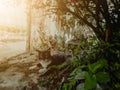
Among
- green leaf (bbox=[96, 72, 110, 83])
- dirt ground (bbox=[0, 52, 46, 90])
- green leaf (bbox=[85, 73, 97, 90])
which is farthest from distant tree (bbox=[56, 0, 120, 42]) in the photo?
dirt ground (bbox=[0, 52, 46, 90])

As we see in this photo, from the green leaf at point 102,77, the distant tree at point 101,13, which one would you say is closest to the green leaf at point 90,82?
the green leaf at point 102,77

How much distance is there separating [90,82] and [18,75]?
4.07 metres

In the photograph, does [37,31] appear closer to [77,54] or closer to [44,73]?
[44,73]

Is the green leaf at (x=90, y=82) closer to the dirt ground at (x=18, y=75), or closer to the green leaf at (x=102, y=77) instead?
the green leaf at (x=102, y=77)

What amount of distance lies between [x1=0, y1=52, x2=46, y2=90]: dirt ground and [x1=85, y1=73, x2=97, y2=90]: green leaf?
2.51 meters

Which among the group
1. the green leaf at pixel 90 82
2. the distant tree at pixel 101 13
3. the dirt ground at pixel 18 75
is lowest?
the dirt ground at pixel 18 75

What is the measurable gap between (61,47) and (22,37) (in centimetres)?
672

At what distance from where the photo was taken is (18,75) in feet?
26.6

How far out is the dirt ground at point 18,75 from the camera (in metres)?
7.07

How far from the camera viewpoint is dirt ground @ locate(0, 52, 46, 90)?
23.2 ft

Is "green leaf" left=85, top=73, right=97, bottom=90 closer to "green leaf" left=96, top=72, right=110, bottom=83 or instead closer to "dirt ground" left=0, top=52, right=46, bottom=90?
"green leaf" left=96, top=72, right=110, bottom=83

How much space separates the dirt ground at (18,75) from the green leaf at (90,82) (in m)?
2.51

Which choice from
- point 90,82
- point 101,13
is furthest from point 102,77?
point 101,13

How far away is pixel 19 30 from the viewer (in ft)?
63.9
